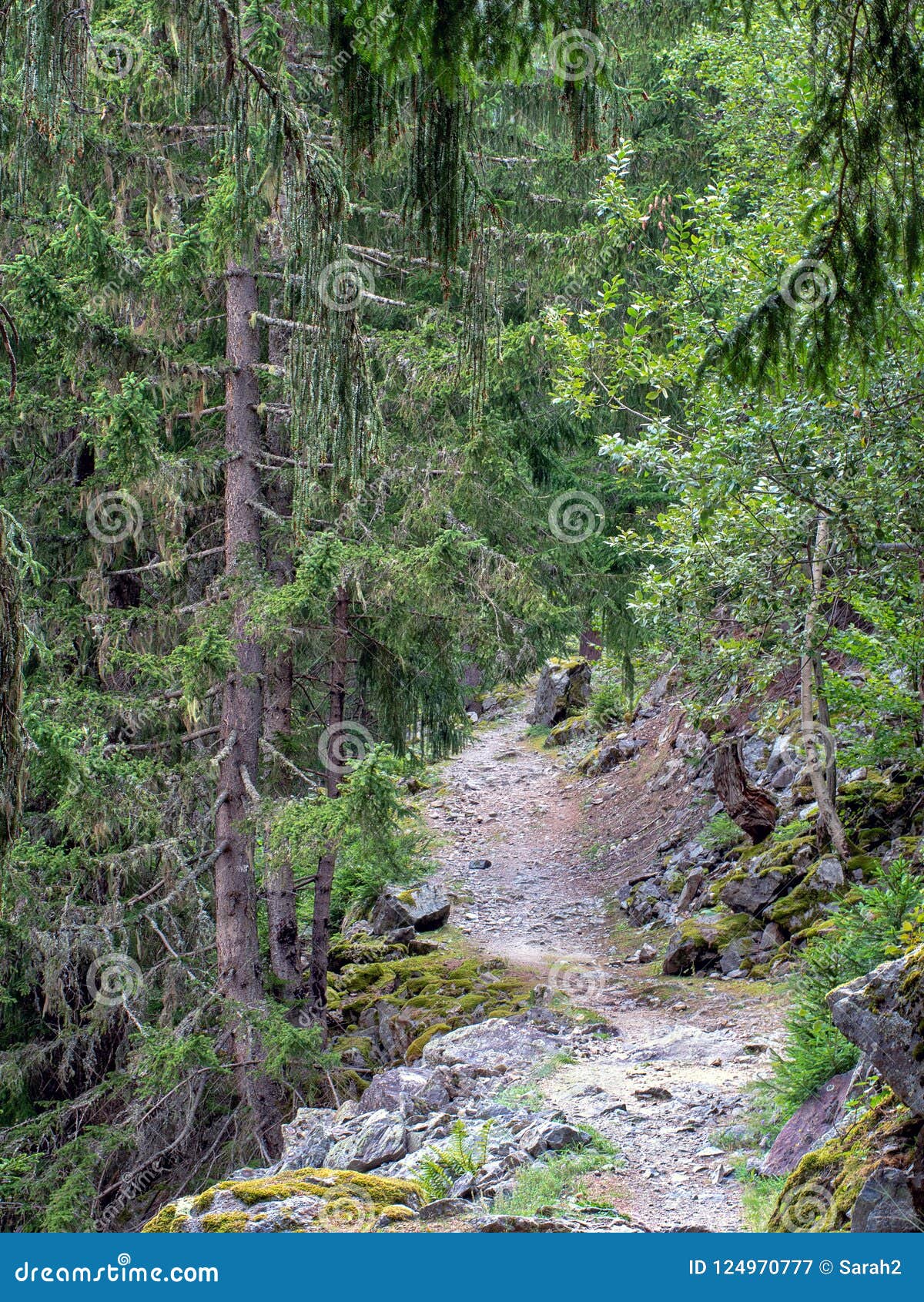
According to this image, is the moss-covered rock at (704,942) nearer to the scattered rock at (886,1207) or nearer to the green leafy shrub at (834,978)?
the green leafy shrub at (834,978)

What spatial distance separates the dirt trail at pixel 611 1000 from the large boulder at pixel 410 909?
40 cm

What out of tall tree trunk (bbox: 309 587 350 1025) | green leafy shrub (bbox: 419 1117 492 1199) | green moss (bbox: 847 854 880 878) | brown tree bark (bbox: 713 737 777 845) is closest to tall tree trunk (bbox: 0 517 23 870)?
green leafy shrub (bbox: 419 1117 492 1199)

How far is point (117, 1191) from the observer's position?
9.59 metres

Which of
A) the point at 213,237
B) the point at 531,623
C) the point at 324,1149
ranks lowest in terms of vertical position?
the point at 324,1149

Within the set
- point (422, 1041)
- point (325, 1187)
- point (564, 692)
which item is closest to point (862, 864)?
point (422, 1041)

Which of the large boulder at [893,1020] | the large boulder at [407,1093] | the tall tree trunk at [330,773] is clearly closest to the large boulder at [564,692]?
the tall tree trunk at [330,773]

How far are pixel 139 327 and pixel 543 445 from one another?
4729 mm

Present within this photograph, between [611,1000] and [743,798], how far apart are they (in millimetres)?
3178

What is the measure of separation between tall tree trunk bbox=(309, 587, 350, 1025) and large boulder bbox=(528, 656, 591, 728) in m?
14.0

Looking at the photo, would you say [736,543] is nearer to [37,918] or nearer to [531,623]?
[531,623]

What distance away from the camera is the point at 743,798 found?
12734mm

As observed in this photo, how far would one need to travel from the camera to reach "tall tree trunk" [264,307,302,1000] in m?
10.9

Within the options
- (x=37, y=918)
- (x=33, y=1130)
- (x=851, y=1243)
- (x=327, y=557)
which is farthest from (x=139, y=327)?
(x=851, y=1243)

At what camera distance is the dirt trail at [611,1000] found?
5.96 meters
